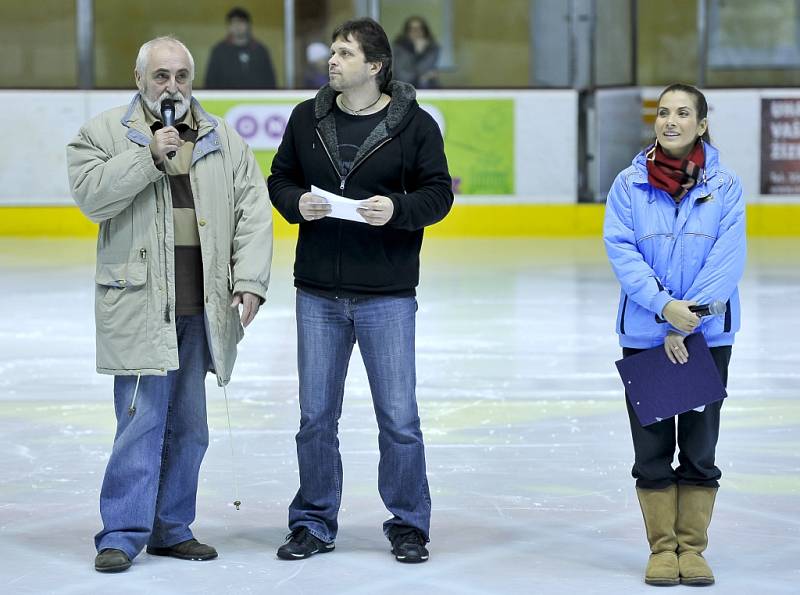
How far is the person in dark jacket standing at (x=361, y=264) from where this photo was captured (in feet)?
14.5

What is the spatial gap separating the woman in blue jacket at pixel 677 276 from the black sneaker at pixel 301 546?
97 centimetres

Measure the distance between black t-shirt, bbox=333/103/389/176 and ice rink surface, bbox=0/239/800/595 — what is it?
3.92 ft

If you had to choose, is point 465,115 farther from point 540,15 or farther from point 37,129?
point 37,129

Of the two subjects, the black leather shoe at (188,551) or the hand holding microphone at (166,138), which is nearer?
the hand holding microphone at (166,138)

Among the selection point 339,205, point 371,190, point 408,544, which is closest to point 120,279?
point 339,205

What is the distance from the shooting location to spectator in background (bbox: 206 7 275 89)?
16.3 meters

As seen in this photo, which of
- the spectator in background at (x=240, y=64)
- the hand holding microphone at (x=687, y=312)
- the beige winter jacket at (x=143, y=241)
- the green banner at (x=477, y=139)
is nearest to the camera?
the hand holding microphone at (x=687, y=312)

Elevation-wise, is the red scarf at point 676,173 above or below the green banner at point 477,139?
below

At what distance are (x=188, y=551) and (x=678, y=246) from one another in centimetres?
170

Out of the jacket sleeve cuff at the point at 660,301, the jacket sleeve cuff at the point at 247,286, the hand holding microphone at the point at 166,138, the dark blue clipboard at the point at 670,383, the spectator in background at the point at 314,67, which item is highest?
the spectator in background at the point at 314,67

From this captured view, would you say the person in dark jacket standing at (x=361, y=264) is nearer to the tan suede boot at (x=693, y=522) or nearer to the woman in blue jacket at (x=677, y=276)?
the woman in blue jacket at (x=677, y=276)

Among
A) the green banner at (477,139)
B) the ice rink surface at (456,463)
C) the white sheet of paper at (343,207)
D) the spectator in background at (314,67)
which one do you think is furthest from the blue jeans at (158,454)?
the spectator in background at (314,67)

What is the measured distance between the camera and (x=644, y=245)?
168 inches

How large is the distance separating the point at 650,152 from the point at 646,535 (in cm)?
122
